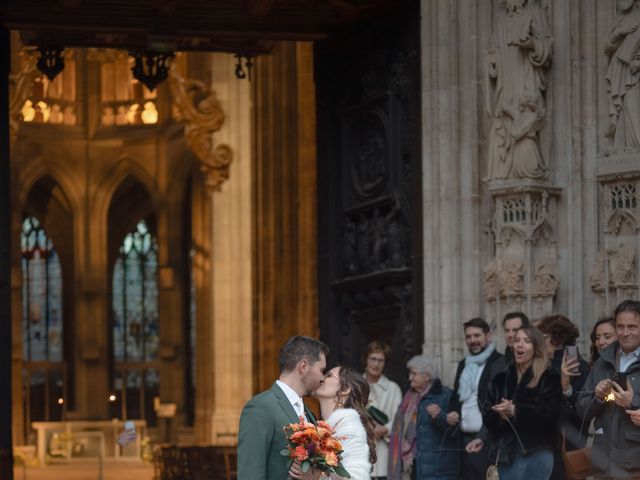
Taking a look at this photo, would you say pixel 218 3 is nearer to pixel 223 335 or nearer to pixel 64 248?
pixel 223 335

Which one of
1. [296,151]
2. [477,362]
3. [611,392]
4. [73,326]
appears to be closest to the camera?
[611,392]

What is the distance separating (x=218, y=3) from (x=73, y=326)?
25349mm

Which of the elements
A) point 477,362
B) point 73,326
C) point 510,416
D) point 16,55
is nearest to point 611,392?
point 510,416

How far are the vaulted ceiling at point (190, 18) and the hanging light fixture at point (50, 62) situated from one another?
0.79 ft

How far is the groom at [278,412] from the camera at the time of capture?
7719mm

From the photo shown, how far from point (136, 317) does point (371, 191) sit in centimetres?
2719

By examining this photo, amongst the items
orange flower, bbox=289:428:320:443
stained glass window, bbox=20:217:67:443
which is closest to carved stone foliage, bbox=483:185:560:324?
orange flower, bbox=289:428:320:443

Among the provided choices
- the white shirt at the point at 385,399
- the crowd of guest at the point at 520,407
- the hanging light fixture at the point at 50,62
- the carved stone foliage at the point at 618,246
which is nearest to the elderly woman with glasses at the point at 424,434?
the crowd of guest at the point at 520,407

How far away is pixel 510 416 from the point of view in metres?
10.7

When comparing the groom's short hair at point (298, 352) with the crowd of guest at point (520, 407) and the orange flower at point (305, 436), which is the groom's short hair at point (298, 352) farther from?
the crowd of guest at point (520, 407)

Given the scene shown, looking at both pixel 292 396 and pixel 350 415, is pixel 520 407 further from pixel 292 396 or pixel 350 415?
pixel 292 396

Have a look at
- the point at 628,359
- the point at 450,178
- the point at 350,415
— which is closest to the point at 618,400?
the point at 628,359

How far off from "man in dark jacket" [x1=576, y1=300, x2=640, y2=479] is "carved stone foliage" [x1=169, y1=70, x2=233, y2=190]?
17190 millimetres

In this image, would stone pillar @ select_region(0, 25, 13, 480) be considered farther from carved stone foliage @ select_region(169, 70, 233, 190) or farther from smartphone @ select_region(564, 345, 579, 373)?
carved stone foliage @ select_region(169, 70, 233, 190)
